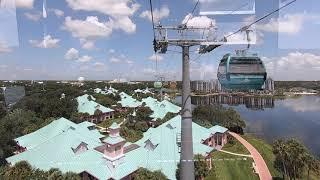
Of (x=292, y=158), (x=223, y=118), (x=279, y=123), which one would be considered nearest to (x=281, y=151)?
(x=292, y=158)

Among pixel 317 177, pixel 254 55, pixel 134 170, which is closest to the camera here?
pixel 254 55

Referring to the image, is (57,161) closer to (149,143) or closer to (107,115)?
(149,143)

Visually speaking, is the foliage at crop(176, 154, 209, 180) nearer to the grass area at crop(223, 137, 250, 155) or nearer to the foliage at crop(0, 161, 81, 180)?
the foliage at crop(0, 161, 81, 180)

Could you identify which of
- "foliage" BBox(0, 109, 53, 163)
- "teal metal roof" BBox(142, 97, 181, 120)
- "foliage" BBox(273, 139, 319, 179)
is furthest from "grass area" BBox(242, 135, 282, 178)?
"foliage" BBox(0, 109, 53, 163)

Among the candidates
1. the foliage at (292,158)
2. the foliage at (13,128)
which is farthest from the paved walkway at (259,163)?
the foliage at (13,128)

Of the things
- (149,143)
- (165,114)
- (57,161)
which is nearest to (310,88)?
(165,114)

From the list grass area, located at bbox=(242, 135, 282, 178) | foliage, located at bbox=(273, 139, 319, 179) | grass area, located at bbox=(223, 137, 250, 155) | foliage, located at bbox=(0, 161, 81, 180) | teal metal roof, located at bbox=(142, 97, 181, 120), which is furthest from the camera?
teal metal roof, located at bbox=(142, 97, 181, 120)
